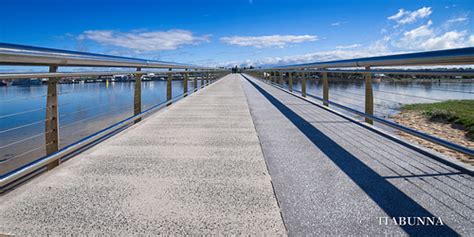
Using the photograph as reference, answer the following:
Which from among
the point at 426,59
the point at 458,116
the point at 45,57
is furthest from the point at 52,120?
the point at 458,116

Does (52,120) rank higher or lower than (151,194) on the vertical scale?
higher

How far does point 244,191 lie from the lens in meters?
2.04

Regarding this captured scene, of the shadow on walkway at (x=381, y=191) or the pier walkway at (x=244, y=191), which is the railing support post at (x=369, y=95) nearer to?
the pier walkway at (x=244, y=191)

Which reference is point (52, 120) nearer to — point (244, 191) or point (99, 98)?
point (244, 191)

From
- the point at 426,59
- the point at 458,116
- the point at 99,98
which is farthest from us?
the point at 458,116

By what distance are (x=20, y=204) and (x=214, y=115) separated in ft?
11.9

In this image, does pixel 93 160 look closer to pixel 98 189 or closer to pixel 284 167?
pixel 98 189

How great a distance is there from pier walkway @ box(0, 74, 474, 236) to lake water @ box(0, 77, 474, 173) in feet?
1.76

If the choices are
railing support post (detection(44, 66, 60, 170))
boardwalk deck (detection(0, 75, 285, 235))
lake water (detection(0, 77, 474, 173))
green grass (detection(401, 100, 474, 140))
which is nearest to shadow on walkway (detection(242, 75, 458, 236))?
boardwalk deck (detection(0, 75, 285, 235))

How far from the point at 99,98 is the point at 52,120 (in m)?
2.85

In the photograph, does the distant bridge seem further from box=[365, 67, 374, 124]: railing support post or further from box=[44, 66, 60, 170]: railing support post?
box=[365, 67, 374, 124]: railing support post

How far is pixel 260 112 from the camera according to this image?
570cm

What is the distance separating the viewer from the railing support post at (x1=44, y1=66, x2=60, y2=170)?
97.2 inches

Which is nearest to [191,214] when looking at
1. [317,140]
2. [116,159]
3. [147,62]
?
[116,159]
